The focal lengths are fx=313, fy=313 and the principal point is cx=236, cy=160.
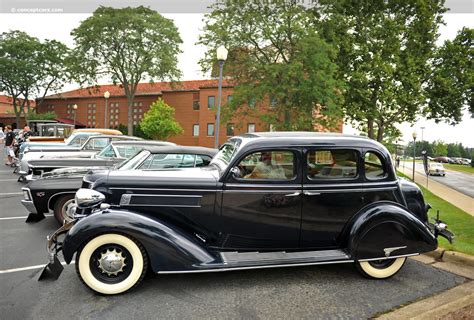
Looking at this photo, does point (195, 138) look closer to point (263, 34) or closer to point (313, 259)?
point (263, 34)

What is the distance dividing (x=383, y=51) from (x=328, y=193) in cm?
2120

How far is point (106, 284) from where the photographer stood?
3.37 m

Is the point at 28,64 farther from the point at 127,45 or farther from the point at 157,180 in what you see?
the point at 157,180

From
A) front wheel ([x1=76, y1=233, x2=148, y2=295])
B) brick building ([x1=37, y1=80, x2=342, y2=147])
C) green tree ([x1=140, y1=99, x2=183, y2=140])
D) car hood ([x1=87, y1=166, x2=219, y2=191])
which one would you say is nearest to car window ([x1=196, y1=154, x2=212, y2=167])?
car hood ([x1=87, y1=166, x2=219, y2=191])

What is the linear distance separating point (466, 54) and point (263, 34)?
14.7m

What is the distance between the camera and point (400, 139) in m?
26.2

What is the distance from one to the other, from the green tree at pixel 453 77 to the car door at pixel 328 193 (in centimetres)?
2219

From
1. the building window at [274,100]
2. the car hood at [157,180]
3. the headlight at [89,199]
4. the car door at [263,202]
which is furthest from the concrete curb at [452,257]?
the building window at [274,100]

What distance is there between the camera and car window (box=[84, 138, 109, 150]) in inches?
400

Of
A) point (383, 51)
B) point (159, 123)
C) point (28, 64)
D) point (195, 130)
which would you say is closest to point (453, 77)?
point (383, 51)

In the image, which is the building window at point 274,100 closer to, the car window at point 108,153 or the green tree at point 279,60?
the green tree at point 279,60

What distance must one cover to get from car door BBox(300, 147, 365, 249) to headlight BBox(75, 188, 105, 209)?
2457 millimetres

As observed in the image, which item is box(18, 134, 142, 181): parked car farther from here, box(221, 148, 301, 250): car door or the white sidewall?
box(221, 148, 301, 250): car door

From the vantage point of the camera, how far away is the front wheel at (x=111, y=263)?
3.35 meters
